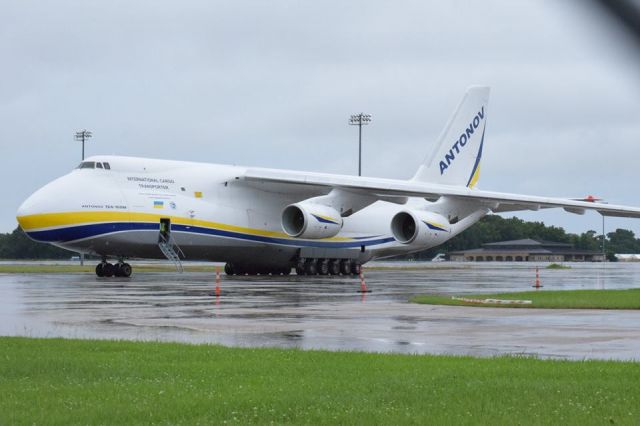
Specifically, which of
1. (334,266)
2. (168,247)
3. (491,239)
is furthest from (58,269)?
(491,239)

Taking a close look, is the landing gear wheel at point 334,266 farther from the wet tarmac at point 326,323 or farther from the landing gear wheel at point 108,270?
the wet tarmac at point 326,323

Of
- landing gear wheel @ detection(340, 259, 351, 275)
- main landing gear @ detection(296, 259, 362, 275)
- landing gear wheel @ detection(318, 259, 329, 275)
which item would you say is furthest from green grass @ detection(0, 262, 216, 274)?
landing gear wheel @ detection(340, 259, 351, 275)

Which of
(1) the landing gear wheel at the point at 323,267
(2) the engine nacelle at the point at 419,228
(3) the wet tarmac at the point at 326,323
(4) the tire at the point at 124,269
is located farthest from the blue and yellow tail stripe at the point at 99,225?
(3) the wet tarmac at the point at 326,323

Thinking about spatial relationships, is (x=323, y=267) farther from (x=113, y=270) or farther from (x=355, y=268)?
(x=113, y=270)

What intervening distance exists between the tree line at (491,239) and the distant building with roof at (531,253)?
0.98 meters

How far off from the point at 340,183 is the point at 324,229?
2243 millimetres

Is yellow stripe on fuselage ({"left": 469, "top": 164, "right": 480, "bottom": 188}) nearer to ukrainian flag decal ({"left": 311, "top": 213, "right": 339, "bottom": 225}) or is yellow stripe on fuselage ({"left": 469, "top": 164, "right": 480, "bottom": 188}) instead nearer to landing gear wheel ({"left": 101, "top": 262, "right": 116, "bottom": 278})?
ukrainian flag decal ({"left": 311, "top": 213, "right": 339, "bottom": 225})

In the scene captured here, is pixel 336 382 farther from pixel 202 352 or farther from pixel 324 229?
pixel 324 229

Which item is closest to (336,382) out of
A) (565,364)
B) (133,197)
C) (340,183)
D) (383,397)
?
(383,397)

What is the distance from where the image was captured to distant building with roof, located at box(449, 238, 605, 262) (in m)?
114

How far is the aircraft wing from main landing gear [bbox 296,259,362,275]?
2.96 meters

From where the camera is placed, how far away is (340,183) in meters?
35.0

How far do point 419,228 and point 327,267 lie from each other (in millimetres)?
5694

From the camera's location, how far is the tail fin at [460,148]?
133ft
